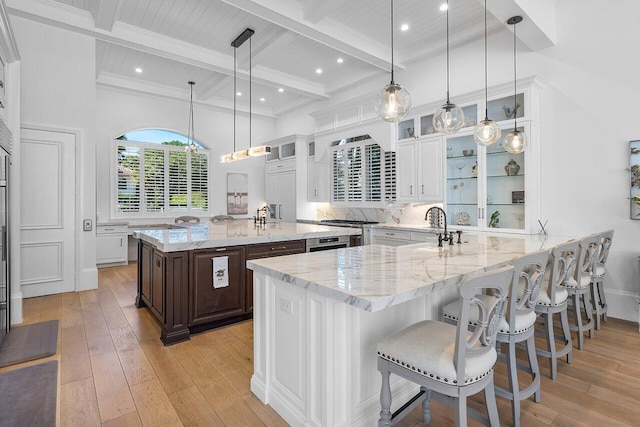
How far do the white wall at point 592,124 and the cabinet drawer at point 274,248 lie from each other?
3.14 m

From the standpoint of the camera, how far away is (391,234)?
5.50 m

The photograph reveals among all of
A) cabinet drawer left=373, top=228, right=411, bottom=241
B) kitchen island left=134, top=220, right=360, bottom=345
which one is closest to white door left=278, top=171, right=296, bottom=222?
cabinet drawer left=373, top=228, right=411, bottom=241

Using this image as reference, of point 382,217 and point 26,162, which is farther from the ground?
point 26,162

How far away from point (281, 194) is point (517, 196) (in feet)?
17.0

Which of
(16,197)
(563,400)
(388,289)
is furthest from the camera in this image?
(16,197)

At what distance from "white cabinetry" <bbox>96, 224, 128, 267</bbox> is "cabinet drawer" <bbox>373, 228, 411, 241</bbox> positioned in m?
4.88

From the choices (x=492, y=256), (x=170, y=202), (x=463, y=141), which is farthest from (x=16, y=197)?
(x=463, y=141)

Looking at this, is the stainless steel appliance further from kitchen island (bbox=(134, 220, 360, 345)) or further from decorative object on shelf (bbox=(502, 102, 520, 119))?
decorative object on shelf (bbox=(502, 102, 520, 119))

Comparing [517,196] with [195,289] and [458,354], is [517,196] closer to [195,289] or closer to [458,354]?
[458,354]

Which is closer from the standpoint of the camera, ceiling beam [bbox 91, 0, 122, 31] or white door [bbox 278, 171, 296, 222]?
ceiling beam [bbox 91, 0, 122, 31]

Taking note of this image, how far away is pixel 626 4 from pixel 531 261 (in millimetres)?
3759

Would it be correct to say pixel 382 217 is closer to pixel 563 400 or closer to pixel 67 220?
pixel 563 400

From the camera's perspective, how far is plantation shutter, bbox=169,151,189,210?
7652 millimetres

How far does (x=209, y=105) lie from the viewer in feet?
26.1
